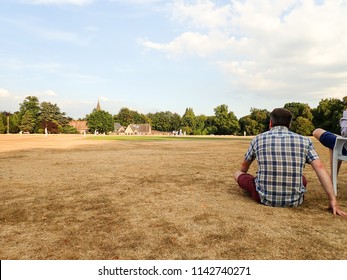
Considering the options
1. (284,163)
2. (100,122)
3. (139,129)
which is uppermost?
(100,122)

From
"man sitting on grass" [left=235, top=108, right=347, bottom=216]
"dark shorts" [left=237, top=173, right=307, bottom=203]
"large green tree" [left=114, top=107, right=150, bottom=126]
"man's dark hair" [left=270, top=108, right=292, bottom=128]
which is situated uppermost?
"large green tree" [left=114, top=107, right=150, bottom=126]

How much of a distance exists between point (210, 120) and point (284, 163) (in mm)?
95976

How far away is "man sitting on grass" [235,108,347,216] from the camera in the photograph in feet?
10.4

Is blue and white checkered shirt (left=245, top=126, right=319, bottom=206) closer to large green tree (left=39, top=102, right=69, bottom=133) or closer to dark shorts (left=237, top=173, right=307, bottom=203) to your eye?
dark shorts (left=237, top=173, right=307, bottom=203)

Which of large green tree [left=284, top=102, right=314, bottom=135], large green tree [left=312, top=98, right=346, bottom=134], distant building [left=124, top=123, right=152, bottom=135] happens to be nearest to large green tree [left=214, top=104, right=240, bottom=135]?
large green tree [left=284, top=102, right=314, bottom=135]

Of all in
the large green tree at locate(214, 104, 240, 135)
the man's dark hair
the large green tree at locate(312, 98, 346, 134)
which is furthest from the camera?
the large green tree at locate(214, 104, 240, 135)

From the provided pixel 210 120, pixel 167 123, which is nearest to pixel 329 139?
pixel 210 120

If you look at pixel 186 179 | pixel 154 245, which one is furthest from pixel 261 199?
pixel 186 179

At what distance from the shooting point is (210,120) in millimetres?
97938

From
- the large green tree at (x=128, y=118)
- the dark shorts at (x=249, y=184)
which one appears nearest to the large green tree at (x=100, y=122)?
the large green tree at (x=128, y=118)

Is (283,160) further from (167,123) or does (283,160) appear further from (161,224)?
(167,123)

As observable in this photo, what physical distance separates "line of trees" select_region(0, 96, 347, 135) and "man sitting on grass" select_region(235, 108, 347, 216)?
184ft

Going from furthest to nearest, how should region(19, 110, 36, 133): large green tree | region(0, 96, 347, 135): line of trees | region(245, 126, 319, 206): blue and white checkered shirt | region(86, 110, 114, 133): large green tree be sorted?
region(86, 110, 114, 133): large green tree
region(19, 110, 36, 133): large green tree
region(0, 96, 347, 135): line of trees
region(245, 126, 319, 206): blue and white checkered shirt
